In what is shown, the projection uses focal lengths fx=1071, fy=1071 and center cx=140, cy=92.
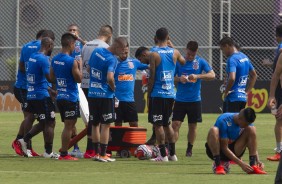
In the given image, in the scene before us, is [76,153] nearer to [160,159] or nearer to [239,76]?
[160,159]

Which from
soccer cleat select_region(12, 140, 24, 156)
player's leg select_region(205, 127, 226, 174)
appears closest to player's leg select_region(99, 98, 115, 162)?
soccer cleat select_region(12, 140, 24, 156)

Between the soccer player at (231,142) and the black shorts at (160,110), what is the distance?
2427 millimetres

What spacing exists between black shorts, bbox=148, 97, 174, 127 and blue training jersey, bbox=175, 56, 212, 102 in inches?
66.0

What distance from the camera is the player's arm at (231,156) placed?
14734mm

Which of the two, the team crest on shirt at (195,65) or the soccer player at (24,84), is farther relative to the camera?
the team crest on shirt at (195,65)

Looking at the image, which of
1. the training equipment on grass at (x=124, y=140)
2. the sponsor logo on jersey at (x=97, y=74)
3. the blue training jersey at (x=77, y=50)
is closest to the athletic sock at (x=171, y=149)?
the training equipment on grass at (x=124, y=140)

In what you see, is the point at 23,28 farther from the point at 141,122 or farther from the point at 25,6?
the point at 141,122

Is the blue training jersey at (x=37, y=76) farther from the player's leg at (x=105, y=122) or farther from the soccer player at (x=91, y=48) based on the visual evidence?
the player's leg at (x=105, y=122)

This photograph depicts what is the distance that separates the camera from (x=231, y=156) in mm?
14773

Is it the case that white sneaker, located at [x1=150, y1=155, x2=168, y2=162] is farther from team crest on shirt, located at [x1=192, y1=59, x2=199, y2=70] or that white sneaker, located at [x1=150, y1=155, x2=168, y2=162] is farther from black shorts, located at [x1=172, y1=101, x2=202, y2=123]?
team crest on shirt, located at [x1=192, y1=59, x2=199, y2=70]

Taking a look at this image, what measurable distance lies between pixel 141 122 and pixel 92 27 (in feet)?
24.5

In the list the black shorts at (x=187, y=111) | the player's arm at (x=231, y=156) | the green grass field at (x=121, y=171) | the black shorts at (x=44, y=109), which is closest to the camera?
the green grass field at (x=121, y=171)

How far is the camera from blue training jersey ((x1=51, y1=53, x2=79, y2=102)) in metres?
17.4

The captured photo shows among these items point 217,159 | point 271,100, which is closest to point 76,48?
point 217,159
